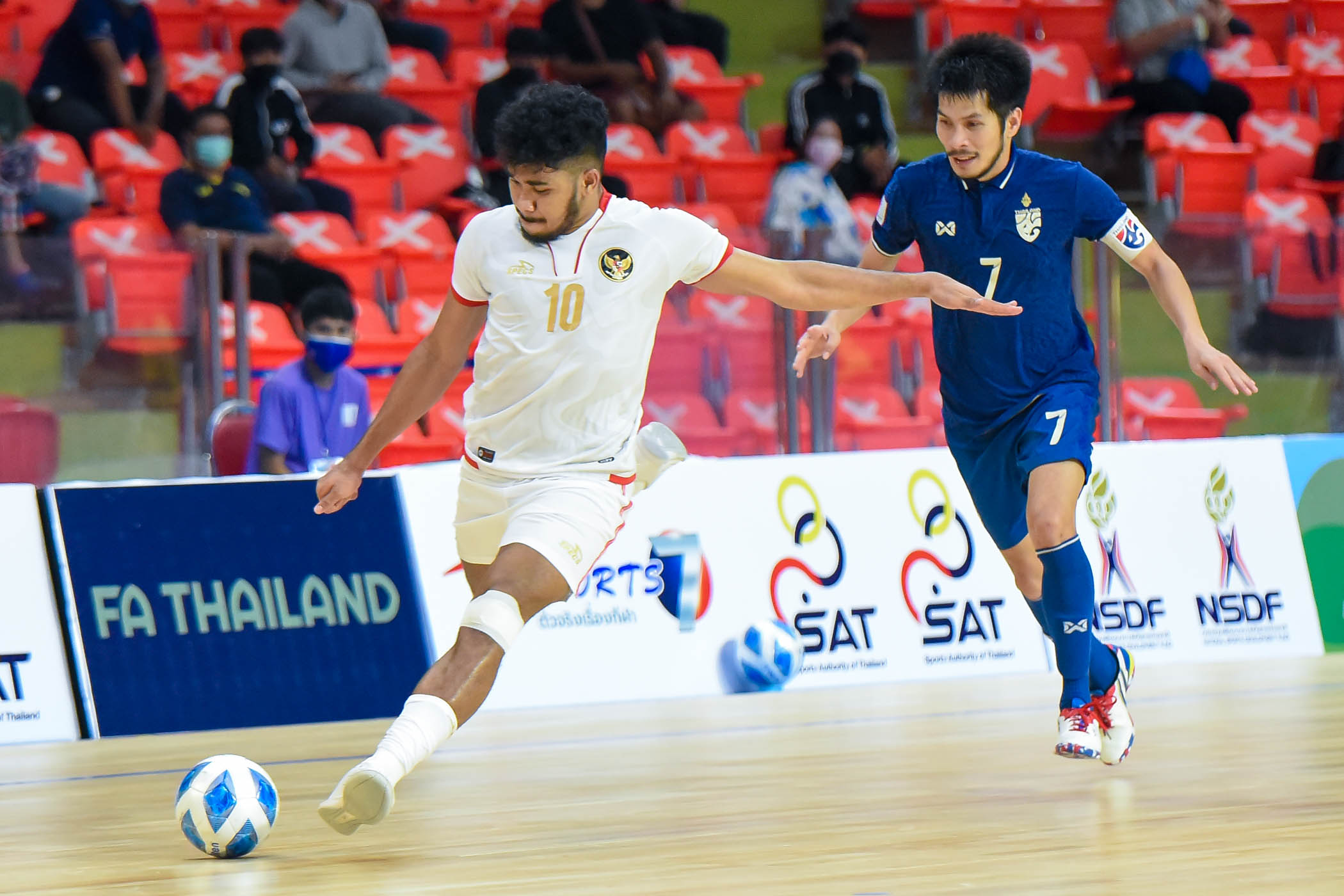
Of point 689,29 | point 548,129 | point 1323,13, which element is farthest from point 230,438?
point 1323,13

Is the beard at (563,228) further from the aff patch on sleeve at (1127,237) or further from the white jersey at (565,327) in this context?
the aff patch on sleeve at (1127,237)

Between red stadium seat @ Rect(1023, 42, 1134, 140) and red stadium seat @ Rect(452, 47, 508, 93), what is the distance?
16.2 ft

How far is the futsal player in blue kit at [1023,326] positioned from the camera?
6.26 metres

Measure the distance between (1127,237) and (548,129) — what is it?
8.08 feet

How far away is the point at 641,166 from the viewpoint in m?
14.8

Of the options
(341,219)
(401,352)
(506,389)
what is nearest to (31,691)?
(401,352)

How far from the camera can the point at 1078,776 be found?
6.20 metres

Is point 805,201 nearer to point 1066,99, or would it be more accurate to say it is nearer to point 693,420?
point 693,420

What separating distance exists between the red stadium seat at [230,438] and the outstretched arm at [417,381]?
4.33 metres

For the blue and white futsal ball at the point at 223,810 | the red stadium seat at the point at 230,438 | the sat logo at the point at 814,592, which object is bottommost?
the sat logo at the point at 814,592

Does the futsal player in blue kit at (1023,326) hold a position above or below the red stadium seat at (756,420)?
above

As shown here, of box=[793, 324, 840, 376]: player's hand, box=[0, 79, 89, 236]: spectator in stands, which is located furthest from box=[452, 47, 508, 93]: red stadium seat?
box=[793, 324, 840, 376]: player's hand

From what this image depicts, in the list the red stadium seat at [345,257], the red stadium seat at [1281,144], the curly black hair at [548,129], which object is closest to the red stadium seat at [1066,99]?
the red stadium seat at [1281,144]

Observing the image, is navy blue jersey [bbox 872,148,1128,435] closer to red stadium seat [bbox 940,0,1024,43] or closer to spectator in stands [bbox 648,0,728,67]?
spectator in stands [bbox 648,0,728,67]
